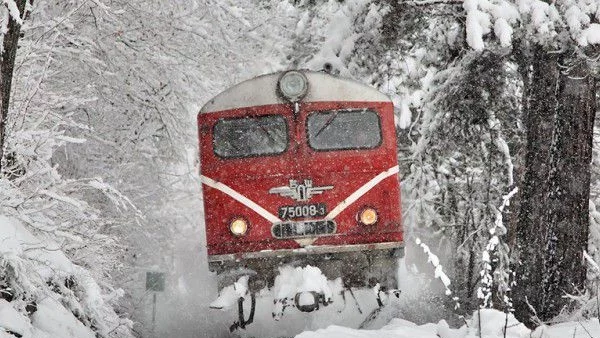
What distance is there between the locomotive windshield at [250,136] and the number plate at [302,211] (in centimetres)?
62

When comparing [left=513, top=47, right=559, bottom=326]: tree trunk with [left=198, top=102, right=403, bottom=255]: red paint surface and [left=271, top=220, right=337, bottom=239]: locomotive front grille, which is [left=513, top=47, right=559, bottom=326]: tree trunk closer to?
[left=198, top=102, right=403, bottom=255]: red paint surface

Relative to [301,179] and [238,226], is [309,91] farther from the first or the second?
[238,226]

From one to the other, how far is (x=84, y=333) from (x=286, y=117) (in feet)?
11.3

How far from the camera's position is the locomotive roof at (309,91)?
309 inches

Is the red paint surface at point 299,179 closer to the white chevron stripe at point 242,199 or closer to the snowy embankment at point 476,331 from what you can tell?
the white chevron stripe at point 242,199

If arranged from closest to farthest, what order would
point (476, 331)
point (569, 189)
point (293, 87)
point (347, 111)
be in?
point (476, 331)
point (569, 189)
point (293, 87)
point (347, 111)

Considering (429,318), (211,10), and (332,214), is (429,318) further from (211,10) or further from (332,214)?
(211,10)

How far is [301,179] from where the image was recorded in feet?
25.1

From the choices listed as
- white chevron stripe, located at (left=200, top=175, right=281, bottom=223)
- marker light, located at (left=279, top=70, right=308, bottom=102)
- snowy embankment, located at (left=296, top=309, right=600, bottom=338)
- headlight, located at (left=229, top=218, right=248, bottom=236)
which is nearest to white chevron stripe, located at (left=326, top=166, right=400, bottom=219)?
white chevron stripe, located at (left=200, top=175, right=281, bottom=223)

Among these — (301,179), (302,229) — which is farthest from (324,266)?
(301,179)

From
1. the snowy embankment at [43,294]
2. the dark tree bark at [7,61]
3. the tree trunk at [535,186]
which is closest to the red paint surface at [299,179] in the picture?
the tree trunk at [535,186]

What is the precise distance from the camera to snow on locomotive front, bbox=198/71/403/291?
7387 millimetres

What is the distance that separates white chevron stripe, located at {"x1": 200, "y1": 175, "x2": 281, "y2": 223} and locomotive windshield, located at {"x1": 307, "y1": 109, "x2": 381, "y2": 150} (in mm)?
828

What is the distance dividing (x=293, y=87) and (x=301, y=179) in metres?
0.89
